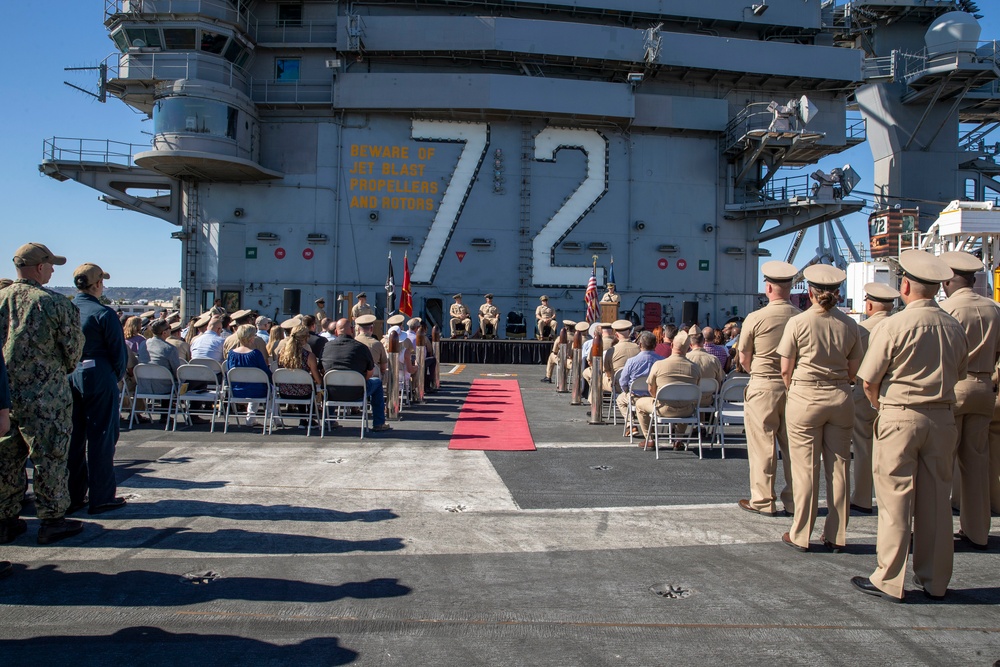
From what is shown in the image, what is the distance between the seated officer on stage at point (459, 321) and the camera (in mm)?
23453

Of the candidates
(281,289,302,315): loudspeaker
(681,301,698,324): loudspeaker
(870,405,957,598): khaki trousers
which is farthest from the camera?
(681,301,698,324): loudspeaker

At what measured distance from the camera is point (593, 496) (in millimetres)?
6758

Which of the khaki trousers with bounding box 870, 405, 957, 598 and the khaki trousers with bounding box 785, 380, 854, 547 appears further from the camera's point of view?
the khaki trousers with bounding box 785, 380, 854, 547

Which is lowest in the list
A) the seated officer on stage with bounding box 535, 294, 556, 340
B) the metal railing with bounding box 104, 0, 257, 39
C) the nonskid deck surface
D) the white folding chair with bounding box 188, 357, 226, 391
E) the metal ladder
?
the nonskid deck surface

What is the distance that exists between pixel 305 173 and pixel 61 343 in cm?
2092

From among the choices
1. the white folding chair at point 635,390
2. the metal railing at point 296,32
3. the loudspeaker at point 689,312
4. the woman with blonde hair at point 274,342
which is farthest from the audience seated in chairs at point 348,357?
the metal railing at point 296,32

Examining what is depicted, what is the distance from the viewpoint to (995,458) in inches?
243

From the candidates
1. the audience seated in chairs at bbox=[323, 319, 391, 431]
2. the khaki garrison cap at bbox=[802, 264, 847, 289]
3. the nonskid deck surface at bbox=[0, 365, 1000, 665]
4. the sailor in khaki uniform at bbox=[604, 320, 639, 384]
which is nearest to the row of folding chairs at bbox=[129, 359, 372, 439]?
the audience seated in chairs at bbox=[323, 319, 391, 431]

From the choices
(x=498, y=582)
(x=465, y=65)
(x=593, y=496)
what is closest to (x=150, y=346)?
(x=593, y=496)

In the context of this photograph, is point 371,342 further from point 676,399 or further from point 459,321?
point 459,321

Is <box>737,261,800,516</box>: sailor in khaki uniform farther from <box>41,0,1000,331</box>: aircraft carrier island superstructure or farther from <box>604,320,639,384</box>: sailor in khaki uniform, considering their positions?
<box>41,0,1000,331</box>: aircraft carrier island superstructure

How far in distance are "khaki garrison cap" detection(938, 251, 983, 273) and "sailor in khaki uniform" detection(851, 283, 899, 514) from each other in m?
0.62

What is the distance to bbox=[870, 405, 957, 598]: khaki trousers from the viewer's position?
14.1 feet

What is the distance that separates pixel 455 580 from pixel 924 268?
11.8ft
